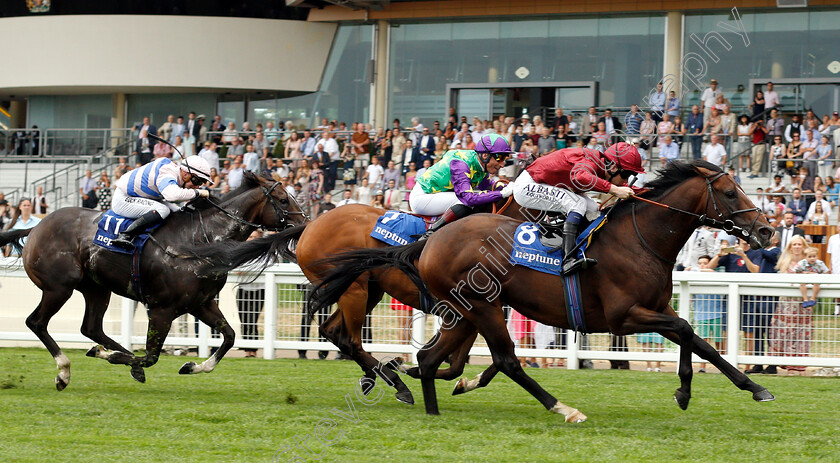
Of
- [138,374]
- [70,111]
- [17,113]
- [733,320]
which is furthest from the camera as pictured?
[17,113]

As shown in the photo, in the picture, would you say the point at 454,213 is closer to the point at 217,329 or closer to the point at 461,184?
the point at 461,184

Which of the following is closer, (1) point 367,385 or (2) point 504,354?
(2) point 504,354

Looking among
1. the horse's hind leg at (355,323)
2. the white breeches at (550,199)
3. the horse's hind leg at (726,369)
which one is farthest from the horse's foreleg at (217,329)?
the horse's hind leg at (726,369)

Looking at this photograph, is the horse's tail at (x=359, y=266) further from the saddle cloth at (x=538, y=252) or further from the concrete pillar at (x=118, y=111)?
the concrete pillar at (x=118, y=111)

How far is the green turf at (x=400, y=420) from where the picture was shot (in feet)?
15.2

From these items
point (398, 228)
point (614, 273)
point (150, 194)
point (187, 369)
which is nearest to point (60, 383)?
point (187, 369)

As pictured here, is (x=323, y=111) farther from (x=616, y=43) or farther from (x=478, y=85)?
(x=616, y=43)

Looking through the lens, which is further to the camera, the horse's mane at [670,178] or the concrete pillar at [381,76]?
the concrete pillar at [381,76]

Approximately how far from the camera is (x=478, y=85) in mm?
18453

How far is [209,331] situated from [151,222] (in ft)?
8.21

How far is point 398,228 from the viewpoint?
6.57 metres

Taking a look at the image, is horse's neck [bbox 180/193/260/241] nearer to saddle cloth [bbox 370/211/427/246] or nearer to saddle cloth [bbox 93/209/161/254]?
saddle cloth [bbox 93/209/161/254]

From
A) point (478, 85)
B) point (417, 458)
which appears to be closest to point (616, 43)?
point (478, 85)

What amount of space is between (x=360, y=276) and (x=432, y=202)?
683mm
